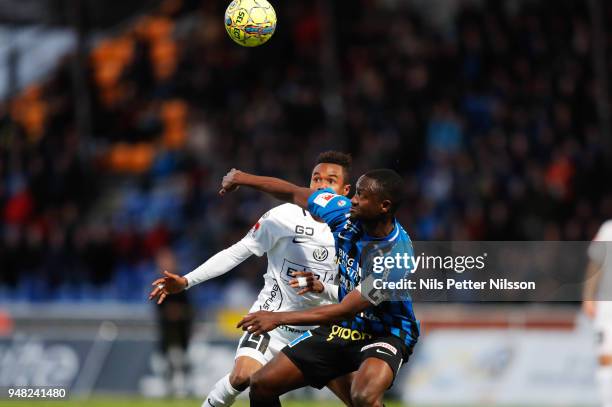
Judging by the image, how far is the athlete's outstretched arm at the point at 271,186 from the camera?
29.3ft

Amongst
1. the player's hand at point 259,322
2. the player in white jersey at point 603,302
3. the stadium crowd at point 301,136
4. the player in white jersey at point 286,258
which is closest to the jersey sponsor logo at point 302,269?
the player in white jersey at point 286,258

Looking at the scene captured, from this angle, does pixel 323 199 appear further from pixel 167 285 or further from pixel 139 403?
pixel 139 403

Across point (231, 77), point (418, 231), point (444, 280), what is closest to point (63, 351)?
point (418, 231)

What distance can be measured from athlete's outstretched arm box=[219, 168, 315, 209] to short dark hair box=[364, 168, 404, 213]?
635 mm

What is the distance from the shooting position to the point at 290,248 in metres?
10.0

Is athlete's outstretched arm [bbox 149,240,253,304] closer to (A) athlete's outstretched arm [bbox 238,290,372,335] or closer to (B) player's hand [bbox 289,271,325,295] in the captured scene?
(B) player's hand [bbox 289,271,325,295]

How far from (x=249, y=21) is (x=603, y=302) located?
12.3 feet

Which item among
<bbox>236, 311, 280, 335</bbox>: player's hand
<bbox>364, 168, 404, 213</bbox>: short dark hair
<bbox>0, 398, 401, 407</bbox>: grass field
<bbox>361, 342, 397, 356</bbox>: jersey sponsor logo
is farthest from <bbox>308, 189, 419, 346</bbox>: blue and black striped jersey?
<bbox>0, 398, 401, 407</bbox>: grass field

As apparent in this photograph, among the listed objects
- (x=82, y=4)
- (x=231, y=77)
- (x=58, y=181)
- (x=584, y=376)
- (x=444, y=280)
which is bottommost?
(x=444, y=280)

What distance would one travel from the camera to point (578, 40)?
18828mm

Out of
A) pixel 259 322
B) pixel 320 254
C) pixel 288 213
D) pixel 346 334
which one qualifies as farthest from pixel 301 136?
pixel 259 322

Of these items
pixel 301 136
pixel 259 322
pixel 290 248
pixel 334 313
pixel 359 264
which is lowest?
pixel 259 322

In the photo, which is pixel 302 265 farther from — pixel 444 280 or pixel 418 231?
pixel 418 231

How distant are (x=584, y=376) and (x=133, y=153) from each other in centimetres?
1105
